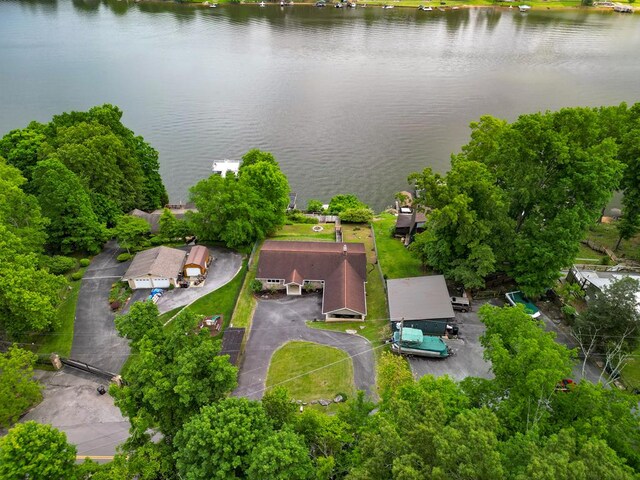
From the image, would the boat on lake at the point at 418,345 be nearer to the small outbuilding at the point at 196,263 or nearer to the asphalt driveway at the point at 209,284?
the asphalt driveway at the point at 209,284

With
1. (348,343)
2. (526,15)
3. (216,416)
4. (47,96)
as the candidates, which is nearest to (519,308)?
(348,343)

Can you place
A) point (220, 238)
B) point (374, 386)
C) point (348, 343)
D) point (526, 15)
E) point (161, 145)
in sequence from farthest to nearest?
point (526, 15) → point (161, 145) → point (220, 238) → point (348, 343) → point (374, 386)

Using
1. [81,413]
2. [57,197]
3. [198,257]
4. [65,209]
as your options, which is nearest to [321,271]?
[198,257]

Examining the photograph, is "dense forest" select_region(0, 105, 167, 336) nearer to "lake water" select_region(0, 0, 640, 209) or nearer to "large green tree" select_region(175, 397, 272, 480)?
"lake water" select_region(0, 0, 640, 209)

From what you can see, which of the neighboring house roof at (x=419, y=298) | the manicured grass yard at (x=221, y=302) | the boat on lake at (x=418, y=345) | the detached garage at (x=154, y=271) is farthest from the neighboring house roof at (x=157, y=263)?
the boat on lake at (x=418, y=345)

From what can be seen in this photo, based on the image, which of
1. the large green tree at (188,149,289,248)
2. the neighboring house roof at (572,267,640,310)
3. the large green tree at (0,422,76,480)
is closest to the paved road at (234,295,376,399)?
the large green tree at (188,149,289,248)

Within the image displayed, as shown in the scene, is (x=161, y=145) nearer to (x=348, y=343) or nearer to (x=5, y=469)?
(x=348, y=343)
